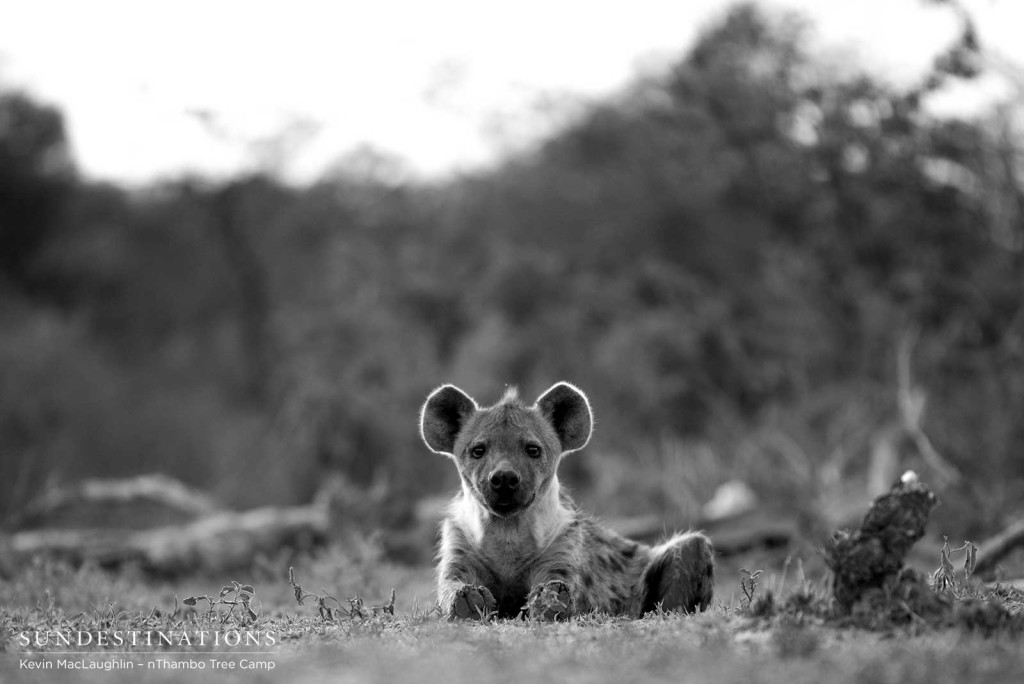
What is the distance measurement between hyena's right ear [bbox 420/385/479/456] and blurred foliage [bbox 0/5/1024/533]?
18.0ft

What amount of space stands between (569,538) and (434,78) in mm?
18770

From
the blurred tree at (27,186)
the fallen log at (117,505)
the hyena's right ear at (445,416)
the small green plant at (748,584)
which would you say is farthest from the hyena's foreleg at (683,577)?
the blurred tree at (27,186)

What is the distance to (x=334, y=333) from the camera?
2373 cm

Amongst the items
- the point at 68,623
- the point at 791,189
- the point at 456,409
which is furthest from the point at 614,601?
the point at 791,189

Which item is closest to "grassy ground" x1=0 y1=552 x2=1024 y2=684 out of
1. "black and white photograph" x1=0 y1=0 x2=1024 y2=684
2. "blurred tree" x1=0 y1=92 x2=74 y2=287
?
"black and white photograph" x1=0 y1=0 x2=1024 y2=684

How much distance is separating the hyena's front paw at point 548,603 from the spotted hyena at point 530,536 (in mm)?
13

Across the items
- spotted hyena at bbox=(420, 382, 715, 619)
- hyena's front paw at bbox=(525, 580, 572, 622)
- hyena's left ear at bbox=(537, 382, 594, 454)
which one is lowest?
hyena's front paw at bbox=(525, 580, 572, 622)

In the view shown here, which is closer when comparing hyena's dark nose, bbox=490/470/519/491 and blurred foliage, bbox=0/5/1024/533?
hyena's dark nose, bbox=490/470/519/491

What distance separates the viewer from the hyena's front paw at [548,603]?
5.68 m

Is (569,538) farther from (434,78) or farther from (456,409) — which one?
(434,78)

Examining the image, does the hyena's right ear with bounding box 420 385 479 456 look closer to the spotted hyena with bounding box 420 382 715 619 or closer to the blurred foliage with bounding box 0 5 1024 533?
the spotted hyena with bounding box 420 382 715 619

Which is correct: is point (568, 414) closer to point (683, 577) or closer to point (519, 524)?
point (519, 524)

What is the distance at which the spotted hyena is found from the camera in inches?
241

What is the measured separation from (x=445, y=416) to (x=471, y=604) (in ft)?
4.43
